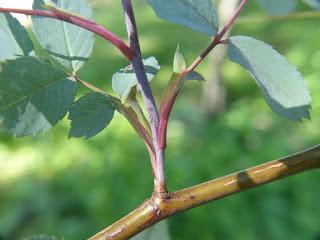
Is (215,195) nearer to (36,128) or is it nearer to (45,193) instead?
(36,128)

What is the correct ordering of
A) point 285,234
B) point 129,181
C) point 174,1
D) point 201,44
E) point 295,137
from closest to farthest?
1. point 174,1
2. point 285,234
3. point 129,181
4. point 295,137
5. point 201,44

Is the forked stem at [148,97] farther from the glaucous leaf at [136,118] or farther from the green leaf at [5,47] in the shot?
the green leaf at [5,47]

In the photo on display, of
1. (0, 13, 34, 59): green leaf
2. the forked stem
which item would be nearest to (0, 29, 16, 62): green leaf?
(0, 13, 34, 59): green leaf

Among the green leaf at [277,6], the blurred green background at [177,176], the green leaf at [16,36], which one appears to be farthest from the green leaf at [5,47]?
the blurred green background at [177,176]

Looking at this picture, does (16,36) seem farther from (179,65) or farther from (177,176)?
(177,176)

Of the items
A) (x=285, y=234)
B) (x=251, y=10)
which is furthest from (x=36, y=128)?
(x=251, y=10)

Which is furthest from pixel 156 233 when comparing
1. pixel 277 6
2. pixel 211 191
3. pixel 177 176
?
pixel 177 176
